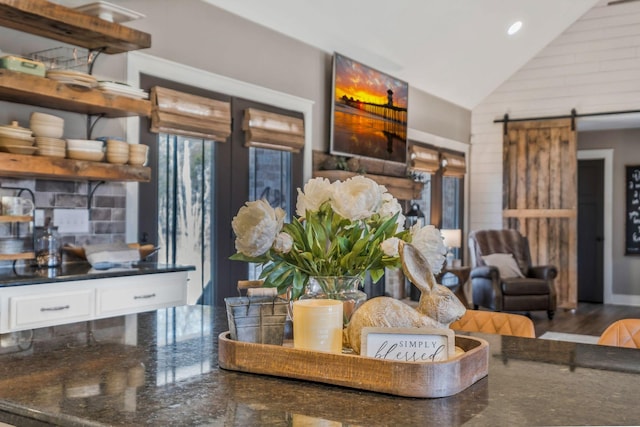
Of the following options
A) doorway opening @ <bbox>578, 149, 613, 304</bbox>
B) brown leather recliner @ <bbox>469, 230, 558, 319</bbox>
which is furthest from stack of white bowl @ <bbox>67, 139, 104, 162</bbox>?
doorway opening @ <bbox>578, 149, 613, 304</bbox>

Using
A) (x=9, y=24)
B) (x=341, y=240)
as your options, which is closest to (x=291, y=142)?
(x=9, y=24)

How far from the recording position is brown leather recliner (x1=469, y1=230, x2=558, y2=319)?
7133 mm

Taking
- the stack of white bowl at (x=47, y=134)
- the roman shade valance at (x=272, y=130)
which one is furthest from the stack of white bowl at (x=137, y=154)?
the roman shade valance at (x=272, y=130)

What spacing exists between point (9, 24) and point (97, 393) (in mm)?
2737

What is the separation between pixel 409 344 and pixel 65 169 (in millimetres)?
2643

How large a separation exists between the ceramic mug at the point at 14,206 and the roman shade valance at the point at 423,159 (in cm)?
473

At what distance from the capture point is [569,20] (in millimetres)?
8031

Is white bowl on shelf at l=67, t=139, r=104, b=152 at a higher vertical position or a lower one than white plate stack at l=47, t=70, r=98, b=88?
lower

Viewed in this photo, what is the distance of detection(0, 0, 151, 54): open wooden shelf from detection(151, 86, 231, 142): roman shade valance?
55 cm

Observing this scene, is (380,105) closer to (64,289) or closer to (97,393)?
(64,289)

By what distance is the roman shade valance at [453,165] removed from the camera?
8.12 m

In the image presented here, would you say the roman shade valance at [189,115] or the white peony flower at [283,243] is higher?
the roman shade valance at [189,115]

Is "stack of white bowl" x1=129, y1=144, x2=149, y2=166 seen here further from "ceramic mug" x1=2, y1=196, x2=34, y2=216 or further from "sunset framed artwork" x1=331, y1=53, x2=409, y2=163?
"sunset framed artwork" x1=331, y1=53, x2=409, y2=163

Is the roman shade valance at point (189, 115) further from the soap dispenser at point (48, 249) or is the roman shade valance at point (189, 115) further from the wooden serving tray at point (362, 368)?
the wooden serving tray at point (362, 368)
